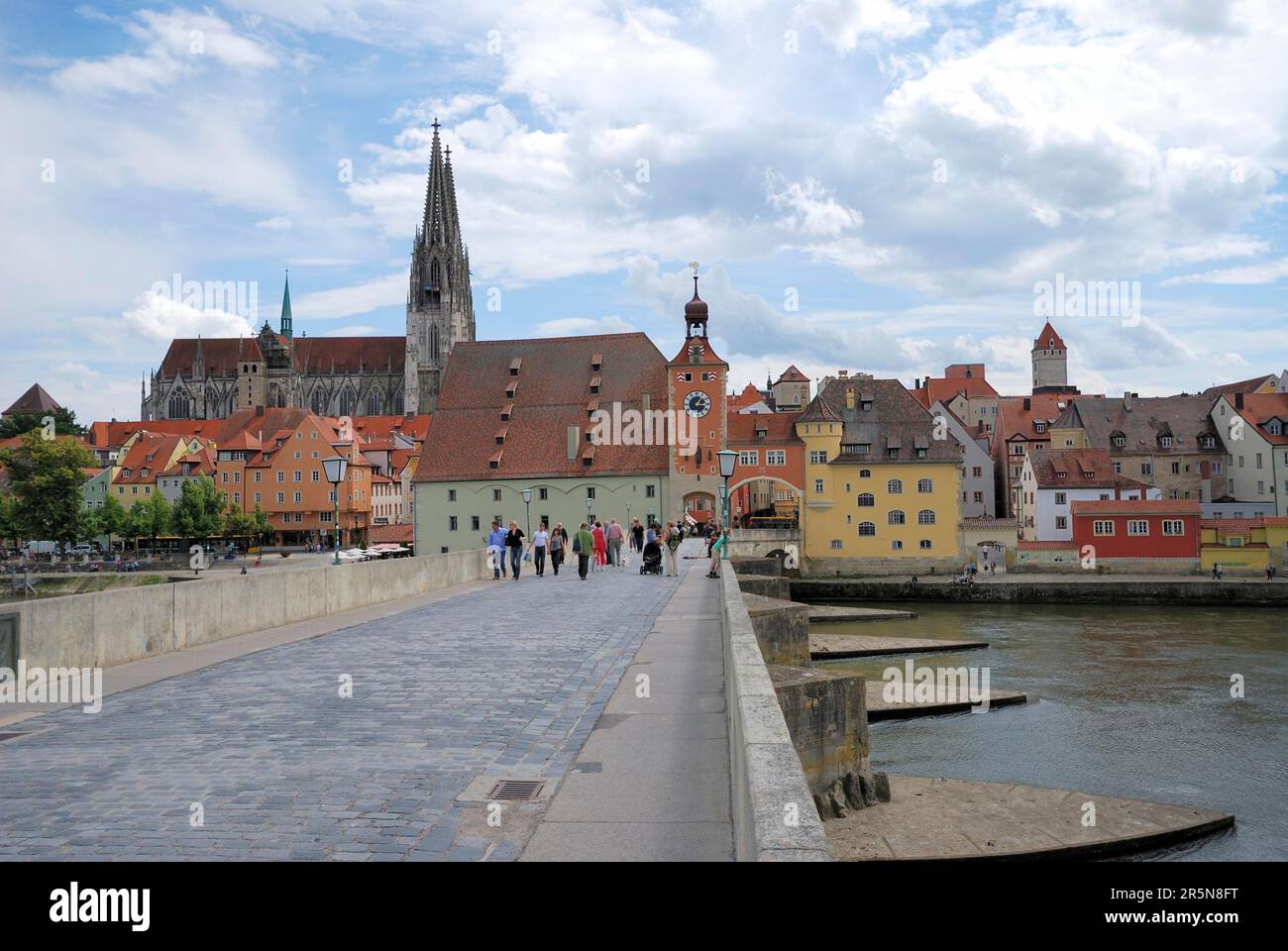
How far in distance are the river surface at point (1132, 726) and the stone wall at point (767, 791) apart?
505 inches

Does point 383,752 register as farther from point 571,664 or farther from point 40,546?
point 40,546

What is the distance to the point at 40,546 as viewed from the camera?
89.2 metres

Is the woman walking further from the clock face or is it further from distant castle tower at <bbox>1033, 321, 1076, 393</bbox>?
distant castle tower at <bbox>1033, 321, 1076, 393</bbox>

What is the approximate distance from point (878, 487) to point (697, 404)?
41.5ft

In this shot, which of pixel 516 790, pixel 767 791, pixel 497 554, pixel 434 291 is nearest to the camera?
pixel 767 791

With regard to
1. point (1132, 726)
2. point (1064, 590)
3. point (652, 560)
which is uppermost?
point (652, 560)

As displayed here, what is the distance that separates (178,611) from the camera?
544 inches

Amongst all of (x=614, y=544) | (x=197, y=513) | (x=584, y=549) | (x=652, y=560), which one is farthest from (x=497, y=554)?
(x=197, y=513)

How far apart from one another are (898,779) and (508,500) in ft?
180

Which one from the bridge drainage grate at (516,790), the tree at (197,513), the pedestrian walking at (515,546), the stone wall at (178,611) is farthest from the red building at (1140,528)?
the bridge drainage grate at (516,790)

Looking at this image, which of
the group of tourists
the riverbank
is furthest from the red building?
the group of tourists

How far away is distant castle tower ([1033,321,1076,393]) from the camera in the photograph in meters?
145

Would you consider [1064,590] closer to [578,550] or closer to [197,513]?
[578,550]

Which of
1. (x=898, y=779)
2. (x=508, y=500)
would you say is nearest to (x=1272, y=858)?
(x=898, y=779)
